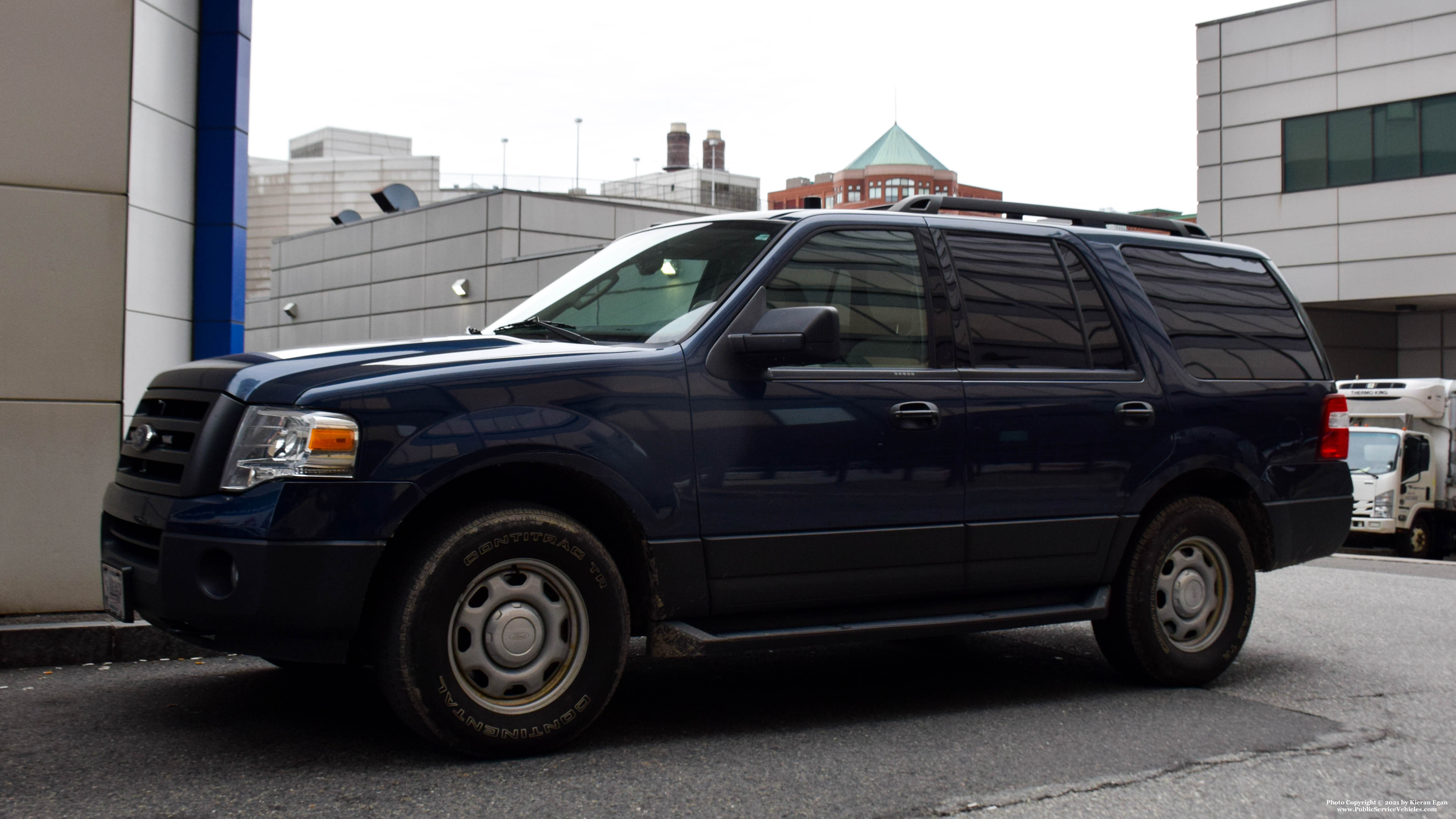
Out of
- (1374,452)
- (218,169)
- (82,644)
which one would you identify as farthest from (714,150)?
(82,644)

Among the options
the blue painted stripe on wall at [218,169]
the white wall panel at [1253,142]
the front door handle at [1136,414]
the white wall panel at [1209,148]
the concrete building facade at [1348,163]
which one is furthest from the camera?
the white wall panel at [1209,148]

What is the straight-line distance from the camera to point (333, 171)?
10869cm

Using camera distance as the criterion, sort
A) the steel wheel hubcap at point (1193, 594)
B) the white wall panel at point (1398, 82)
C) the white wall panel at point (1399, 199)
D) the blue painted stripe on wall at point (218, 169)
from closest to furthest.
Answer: the steel wheel hubcap at point (1193, 594) → the blue painted stripe on wall at point (218, 169) → the white wall panel at point (1398, 82) → the white wall panel at point (1399, 199)

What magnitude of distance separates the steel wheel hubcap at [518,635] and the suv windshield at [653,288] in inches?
38.3

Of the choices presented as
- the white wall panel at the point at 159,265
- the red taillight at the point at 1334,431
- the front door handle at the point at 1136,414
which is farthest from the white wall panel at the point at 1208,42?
the front door handle at the point at 1136,414

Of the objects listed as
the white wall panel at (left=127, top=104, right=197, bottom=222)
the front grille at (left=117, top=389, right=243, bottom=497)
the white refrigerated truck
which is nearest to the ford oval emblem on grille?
the front grille at (left=117, top=389, right=243, bottom=497)

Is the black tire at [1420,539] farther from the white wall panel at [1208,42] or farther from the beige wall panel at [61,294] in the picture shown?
the beige wall panel at [61,294]

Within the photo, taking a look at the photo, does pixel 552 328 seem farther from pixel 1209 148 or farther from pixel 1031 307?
pixel 1209 148

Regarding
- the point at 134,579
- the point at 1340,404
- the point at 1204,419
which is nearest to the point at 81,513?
the point at 134,579

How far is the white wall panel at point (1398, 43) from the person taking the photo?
31094 mm

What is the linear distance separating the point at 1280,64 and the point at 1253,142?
211cm

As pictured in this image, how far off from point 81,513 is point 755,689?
12.1ft

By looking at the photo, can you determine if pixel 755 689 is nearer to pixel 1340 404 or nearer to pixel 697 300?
pixel 697 300

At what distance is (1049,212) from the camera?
5820mm
